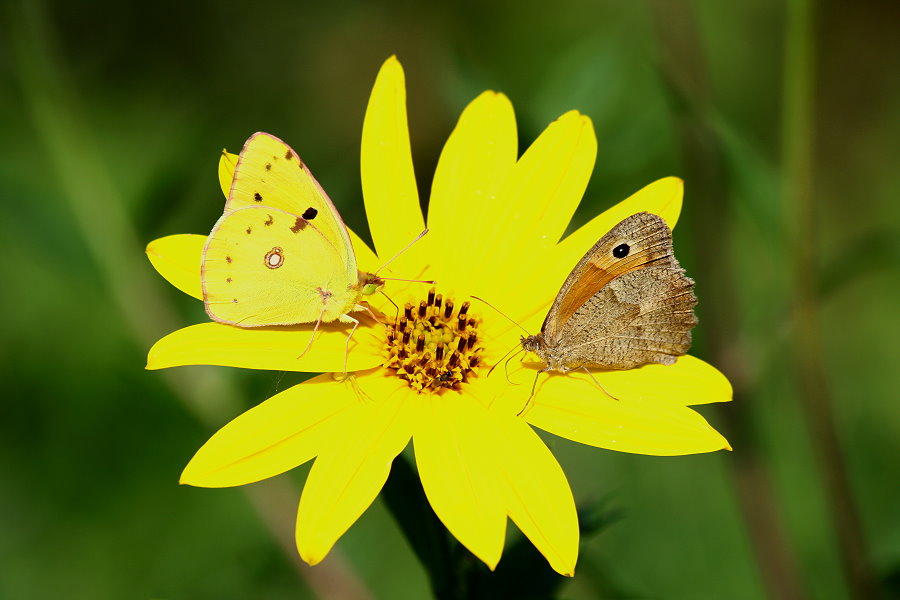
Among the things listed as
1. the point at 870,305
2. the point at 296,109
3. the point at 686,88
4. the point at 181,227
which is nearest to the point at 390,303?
the point at 686,88

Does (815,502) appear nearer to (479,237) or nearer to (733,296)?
(733,296)

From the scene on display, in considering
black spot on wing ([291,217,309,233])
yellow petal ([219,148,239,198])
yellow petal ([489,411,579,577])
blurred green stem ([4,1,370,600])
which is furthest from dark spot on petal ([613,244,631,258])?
blurred green stem ([4,1,370,600])

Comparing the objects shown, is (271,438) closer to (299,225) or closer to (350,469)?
(350,469)

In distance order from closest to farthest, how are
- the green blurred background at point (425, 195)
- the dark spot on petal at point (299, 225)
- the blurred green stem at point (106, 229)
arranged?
the dark spot on petal at point (299, 225) < the green blurred background at point (425, 195) < the blurred green stem at point (106, 229)

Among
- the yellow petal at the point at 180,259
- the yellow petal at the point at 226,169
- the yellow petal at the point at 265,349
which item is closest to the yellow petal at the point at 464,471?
the yellow petal at the point at 265,349

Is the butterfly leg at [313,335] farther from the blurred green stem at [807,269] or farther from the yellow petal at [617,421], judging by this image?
the blurred green stem at [807,269]

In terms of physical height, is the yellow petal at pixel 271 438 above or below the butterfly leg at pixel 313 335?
below

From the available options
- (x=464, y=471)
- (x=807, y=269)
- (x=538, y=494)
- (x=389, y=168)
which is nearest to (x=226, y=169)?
(x=389, y=168)

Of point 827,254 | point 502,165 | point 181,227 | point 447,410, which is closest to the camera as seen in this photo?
point 447,410
